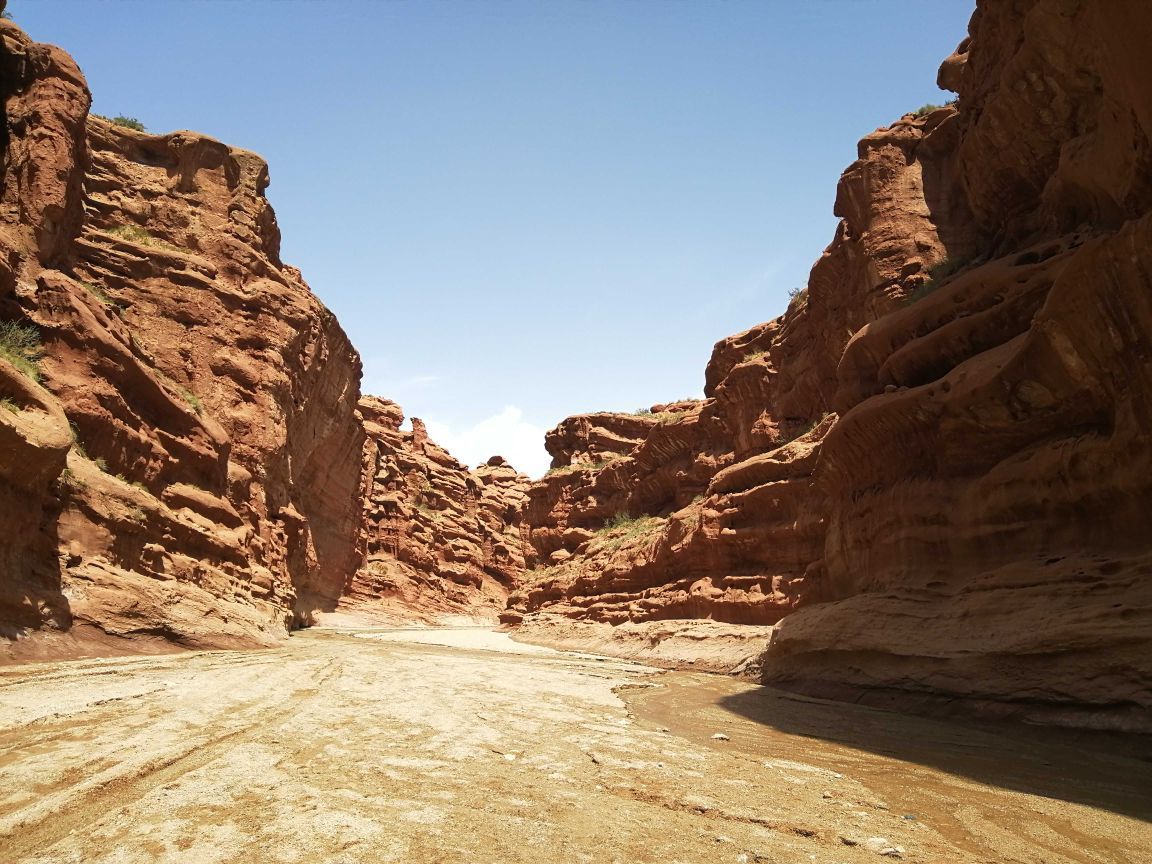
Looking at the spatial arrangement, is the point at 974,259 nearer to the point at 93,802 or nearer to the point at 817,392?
the point at 817,392

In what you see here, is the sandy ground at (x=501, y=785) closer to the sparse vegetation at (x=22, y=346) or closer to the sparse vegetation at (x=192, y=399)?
the sparse vegetation at (x=22, y=346)

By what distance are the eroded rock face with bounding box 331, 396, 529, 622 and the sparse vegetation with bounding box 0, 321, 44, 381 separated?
106 feet

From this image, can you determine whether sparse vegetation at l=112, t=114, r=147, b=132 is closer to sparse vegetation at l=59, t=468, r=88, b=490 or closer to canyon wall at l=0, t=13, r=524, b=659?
canyon wall at l=0, t=13, r=524, b=659

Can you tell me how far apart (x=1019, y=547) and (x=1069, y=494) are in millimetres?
1152

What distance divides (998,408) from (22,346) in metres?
18.1

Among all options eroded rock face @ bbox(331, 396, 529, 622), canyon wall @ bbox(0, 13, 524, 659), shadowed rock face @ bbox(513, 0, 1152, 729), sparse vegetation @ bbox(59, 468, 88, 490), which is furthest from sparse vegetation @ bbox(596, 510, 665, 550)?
sparse vegetation @ bbox(59, 468, 88, 490)

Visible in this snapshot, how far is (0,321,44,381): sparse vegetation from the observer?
1232 cm

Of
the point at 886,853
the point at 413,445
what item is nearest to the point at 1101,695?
the point at 886,853

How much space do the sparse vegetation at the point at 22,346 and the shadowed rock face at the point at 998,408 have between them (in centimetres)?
1564

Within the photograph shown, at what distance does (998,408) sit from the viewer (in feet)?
33.1

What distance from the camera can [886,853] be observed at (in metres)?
3.25

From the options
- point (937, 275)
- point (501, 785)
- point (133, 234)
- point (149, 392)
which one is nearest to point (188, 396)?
point (149, 392)

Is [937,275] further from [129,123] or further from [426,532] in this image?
[426,532]

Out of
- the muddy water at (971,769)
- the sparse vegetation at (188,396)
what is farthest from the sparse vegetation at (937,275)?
the sparse vegetation at (188,396)
